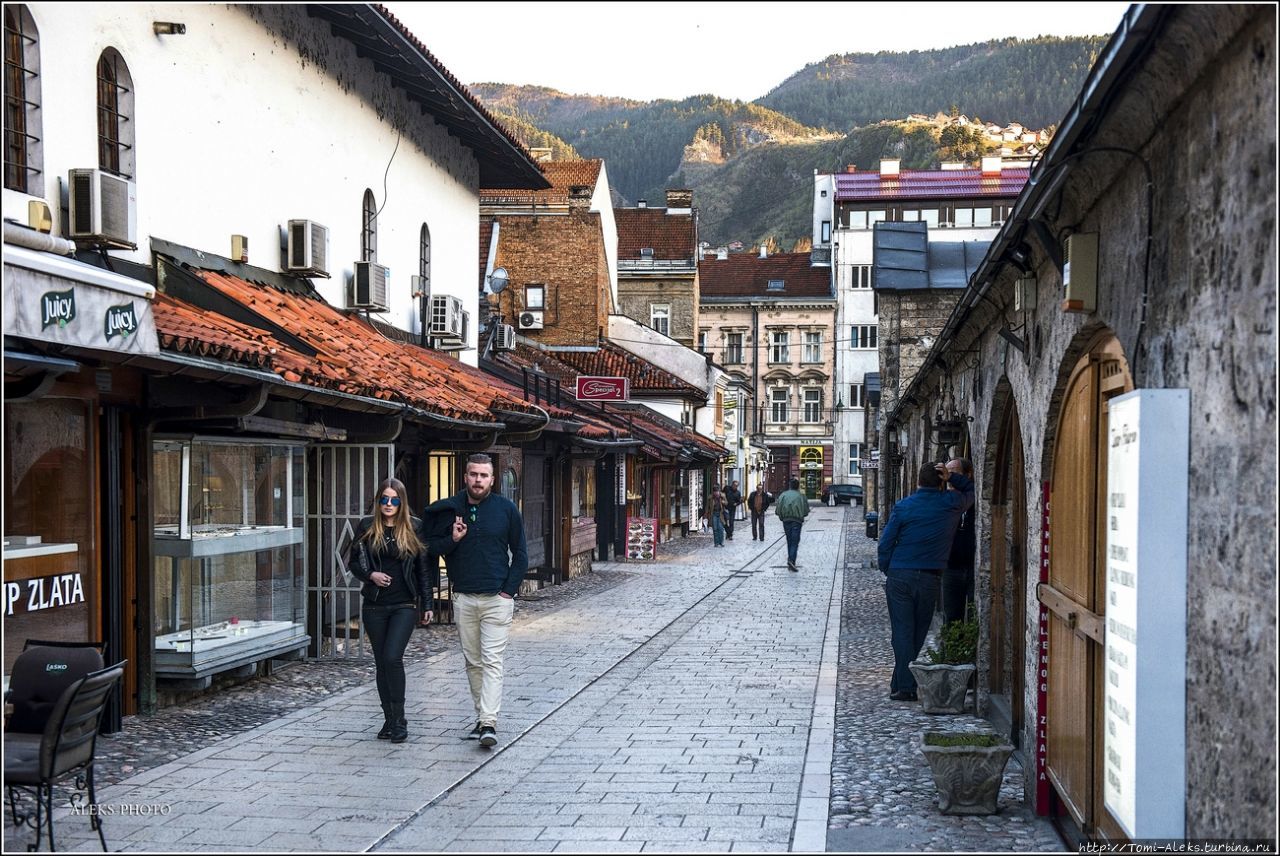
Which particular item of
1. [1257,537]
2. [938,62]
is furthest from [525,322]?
[938,62]

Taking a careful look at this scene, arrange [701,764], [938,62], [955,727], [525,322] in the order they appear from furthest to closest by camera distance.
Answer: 1. [938,62]
2. [525,322]
3. [955,727]
4. [701,764]

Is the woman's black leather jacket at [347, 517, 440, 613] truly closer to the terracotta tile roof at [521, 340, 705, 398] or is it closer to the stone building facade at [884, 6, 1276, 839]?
the stone building facade at [884, 6, 1276, 839]

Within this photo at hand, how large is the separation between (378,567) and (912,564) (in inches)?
177

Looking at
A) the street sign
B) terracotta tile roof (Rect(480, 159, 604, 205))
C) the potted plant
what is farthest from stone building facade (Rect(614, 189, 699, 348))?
the potted plant

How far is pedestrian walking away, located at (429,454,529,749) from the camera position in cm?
923

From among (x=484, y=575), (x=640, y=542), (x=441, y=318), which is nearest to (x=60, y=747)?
(x=484, y=575)

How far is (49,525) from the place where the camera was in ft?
29.0

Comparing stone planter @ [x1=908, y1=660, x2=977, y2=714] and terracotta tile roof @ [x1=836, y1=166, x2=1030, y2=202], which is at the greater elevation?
terracotta tile roof @ [x1=836, y1=166, x2=1030, y2=202]

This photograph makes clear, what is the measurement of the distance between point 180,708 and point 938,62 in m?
202

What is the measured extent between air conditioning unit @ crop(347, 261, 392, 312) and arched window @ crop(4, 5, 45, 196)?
7.01 metres

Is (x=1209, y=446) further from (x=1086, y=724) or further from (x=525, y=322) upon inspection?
(x=525, y=322)

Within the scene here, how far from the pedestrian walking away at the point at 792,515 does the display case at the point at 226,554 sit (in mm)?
15916

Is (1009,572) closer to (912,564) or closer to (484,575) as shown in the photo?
(912,564)

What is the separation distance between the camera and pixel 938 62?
199m
